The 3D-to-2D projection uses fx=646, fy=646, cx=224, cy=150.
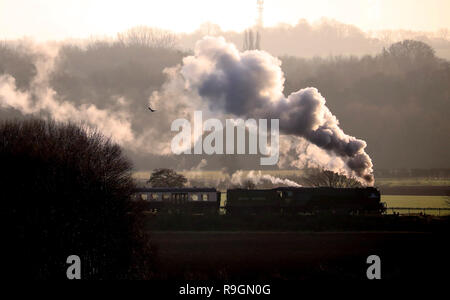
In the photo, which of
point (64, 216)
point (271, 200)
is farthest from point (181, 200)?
point (64, 216)

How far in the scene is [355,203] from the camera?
9369 cm

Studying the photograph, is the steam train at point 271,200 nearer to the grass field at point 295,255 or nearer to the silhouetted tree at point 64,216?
the grass field at point 295,255

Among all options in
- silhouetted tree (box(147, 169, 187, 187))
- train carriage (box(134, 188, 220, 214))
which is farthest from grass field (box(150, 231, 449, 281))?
silhouetted tree (box(147, 169, 187, 187))

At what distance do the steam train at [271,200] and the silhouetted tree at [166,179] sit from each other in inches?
2238

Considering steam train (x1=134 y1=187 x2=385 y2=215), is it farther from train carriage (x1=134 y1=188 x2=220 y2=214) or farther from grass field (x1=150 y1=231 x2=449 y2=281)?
grass field (x1=150 y1=231 x2=449 y2=281)

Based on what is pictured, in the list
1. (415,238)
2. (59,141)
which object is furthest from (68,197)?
(415,238)

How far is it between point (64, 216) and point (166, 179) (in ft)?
367

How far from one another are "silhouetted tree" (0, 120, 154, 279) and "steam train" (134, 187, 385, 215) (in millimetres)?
44425

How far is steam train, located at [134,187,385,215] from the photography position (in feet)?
306

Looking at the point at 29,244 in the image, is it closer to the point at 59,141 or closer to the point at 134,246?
the point at 134,246

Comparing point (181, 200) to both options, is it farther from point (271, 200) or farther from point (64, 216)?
point (64, 216)

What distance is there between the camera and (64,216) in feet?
140
